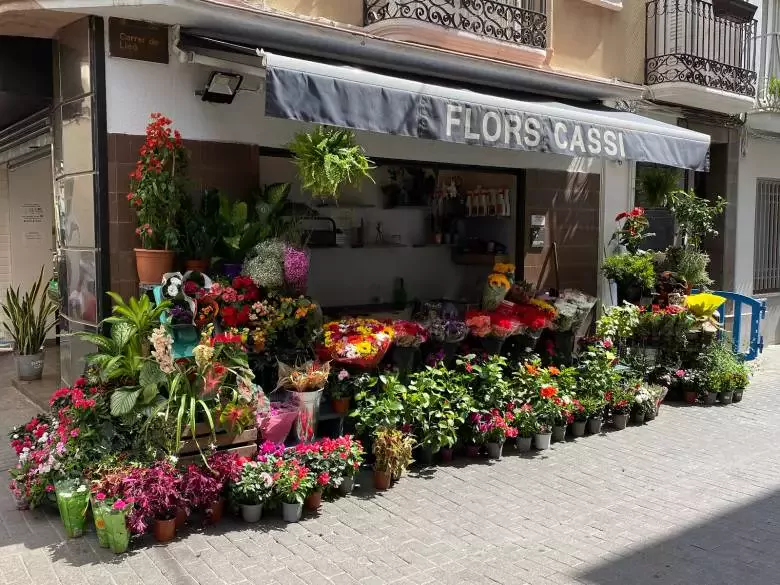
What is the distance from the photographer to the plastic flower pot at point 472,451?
675 centimetres

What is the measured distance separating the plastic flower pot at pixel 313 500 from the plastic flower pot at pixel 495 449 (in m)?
1.94

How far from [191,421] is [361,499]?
151 centimetres

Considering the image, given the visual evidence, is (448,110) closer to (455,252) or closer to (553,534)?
(553,534)

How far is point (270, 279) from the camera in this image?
6.15m

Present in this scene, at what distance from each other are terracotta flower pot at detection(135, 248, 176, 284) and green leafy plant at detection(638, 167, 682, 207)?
285 inches

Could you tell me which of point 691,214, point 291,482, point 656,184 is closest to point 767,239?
point 691,214

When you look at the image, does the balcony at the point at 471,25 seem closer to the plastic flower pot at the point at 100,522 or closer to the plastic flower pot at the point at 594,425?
the plastic flower pot at the point at 594,425

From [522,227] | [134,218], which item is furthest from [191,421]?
[522,227]

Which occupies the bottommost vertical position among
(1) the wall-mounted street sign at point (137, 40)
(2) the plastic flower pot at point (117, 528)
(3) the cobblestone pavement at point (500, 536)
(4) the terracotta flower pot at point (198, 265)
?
(3) the cobblestone pavement at point (500, 536)

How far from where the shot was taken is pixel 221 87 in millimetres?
6547

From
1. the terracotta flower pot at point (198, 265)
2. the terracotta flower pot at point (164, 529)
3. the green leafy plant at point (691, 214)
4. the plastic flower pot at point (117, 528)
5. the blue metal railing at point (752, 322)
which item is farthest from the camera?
the blue metal railing at point (752, 322)

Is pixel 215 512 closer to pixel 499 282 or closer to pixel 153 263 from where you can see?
pixel 153 263

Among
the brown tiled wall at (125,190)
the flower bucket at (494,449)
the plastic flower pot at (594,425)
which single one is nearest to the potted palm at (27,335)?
the brown tiled wall at (125,190)

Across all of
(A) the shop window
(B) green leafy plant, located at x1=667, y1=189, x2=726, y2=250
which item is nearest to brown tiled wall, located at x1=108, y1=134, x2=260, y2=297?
(B) green leafy plant, located at x1=667, y1=189, x2=726, y2=250
